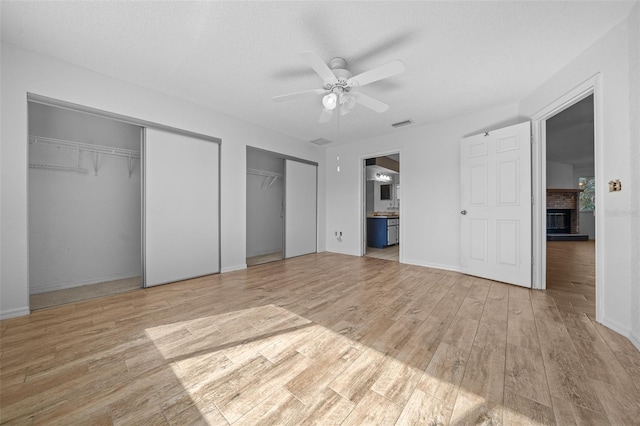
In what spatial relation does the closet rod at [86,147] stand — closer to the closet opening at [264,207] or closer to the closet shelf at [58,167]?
the closet shelf at [58,167]

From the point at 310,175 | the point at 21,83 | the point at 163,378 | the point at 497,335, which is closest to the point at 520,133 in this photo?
the point at 497,335

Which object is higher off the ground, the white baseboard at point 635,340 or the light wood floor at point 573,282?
the white baseboard at point 635,340

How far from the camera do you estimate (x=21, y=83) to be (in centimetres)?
234

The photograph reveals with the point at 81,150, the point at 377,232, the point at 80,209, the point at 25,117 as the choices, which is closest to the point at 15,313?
the point at 80,209

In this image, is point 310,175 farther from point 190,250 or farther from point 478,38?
point 478,38

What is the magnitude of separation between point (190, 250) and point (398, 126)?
414 centimetres

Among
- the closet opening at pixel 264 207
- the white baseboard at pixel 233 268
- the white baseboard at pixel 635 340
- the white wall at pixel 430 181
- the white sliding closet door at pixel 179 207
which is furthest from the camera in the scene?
the closet opening at pixel 264 207

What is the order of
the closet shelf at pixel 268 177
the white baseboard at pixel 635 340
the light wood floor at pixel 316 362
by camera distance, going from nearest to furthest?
the light wood floor at pixel 316 362, the white baseboard at pixel 635 340, the closet shelf at pixel 268 177

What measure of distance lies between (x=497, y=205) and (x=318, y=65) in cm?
316

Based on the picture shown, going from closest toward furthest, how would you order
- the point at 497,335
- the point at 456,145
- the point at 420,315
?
the point at 497,335 < the point at 420,315 < the point at 456,145

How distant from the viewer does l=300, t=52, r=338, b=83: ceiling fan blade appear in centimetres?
196

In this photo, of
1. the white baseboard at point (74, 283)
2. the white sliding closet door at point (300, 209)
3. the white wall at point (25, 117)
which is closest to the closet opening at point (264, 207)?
the white sliding closet door at point (300, 209)

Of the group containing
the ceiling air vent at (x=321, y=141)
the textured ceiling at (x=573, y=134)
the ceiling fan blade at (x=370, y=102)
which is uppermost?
the textured ceiling at (x=573, y=134)

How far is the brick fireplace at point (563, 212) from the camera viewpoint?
8.55 m
